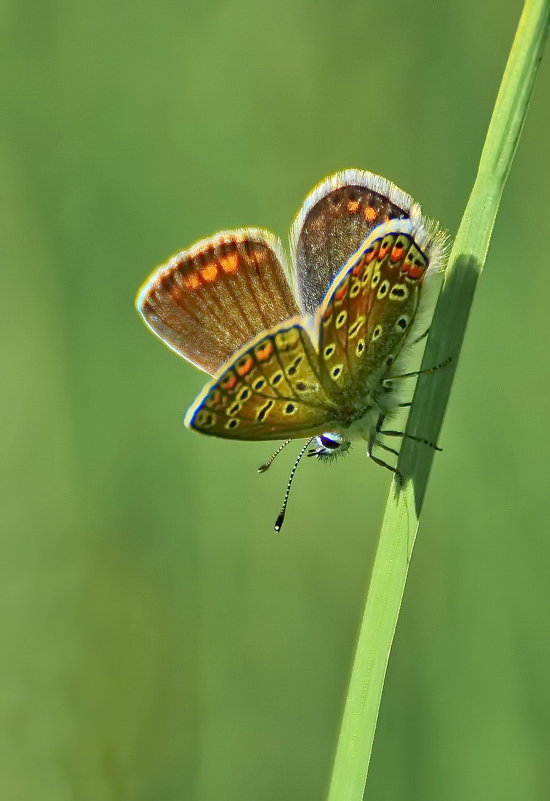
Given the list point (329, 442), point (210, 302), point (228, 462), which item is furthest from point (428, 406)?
point (228, 462)

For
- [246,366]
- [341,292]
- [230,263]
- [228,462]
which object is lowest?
[228,462]

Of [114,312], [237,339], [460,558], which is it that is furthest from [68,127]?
[460,558]

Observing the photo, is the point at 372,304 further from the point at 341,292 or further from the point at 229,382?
the point at 229,382

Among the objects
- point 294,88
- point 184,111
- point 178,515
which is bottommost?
point 178,515

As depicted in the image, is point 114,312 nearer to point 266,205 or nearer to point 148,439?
point 148,439

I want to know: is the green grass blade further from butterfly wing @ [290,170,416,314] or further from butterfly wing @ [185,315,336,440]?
butterfly wing @ [290,170,416,314]

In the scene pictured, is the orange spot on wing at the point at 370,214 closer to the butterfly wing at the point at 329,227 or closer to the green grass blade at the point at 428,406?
the butterfly wing at the point at 329,227

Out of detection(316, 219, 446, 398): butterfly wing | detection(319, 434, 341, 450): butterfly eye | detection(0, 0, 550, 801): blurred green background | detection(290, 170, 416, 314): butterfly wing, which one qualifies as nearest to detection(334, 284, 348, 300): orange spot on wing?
detection(316, 219, 446, 398): butterfly wing

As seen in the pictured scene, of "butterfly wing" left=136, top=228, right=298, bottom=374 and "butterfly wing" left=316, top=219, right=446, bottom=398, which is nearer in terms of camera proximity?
"butterfly wing" left=316, top=219, right=446, bottom=398
